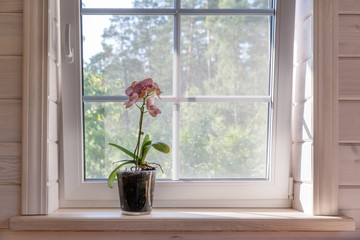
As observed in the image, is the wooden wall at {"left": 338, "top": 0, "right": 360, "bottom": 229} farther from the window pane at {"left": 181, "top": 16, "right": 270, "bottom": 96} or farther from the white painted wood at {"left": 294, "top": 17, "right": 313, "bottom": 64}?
the window pane at {"left": 181, "top": 16, "right": 270, "bottom": 96}

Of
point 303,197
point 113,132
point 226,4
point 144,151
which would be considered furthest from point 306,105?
point 113,132

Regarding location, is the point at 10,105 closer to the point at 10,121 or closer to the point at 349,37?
the point at 10,121

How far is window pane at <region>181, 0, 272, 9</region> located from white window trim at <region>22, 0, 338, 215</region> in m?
0.21

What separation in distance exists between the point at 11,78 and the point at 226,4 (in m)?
0.76

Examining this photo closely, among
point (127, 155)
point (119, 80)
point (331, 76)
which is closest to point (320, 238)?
point (331, 76)

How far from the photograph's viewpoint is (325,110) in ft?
4.59

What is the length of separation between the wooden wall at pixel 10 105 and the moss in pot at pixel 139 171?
0.29 meters

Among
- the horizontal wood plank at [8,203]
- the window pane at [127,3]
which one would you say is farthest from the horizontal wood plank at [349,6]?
the horizontal wood plank at [8,203]

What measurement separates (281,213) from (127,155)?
0.55 meters

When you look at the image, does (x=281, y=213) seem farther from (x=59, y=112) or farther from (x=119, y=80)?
(x=59, y=112)

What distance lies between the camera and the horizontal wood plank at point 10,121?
1374 millimetres

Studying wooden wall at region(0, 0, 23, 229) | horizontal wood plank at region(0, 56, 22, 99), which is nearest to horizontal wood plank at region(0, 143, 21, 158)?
wooden wall at region(0, 0, 23, 229)

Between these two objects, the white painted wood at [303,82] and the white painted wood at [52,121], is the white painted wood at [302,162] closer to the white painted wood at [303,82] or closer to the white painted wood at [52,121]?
the white painted wood at [303,82]

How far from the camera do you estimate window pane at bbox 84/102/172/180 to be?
5.08ft
